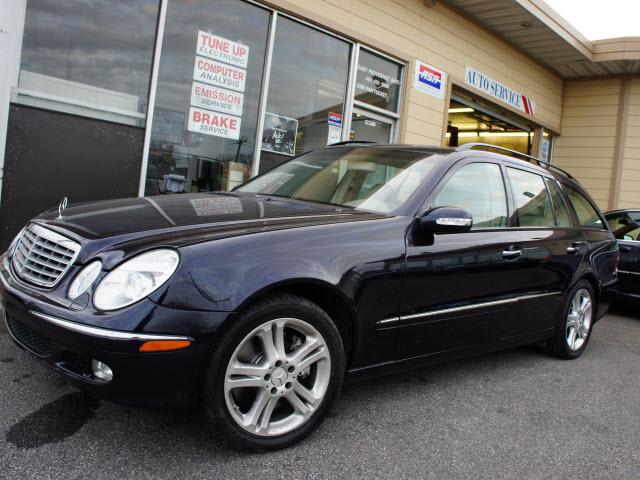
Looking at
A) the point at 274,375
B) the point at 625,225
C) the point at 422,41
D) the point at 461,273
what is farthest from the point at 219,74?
the point at 625,225

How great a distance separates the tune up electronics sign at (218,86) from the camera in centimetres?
611

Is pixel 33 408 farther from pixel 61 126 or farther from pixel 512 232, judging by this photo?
pixel 61 126

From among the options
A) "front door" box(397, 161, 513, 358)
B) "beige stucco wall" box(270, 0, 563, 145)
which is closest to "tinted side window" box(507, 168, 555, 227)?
"front door" box(397, 161, 513, 358)

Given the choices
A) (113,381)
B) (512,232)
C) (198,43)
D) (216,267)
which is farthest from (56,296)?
(198,43)

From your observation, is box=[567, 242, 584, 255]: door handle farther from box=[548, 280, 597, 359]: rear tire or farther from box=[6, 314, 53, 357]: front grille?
box=[6, 314, 53, 357]: front grille

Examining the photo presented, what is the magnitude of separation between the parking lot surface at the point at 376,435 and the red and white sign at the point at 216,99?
11.7 feet

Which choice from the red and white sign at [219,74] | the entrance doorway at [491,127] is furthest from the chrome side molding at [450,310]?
the entrance doorway at [491,127]

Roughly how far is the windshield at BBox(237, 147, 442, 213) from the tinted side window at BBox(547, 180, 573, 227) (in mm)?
1408

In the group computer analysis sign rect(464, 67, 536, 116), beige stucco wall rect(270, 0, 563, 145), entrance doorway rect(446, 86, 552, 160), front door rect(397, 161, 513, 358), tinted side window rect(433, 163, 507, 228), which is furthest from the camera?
entrance doorway rect(446, 86, 552, 160)

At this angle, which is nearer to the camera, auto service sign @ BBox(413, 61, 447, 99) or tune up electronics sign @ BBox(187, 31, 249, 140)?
tune up electronics sign @ BBox(187, 31, 249, 140)

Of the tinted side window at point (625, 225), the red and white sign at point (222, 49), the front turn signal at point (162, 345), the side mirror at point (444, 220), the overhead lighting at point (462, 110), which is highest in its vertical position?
the overhead lighting at point (462, 110)

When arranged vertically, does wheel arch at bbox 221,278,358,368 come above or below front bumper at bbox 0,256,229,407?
above

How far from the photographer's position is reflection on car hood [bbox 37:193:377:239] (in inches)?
90.7

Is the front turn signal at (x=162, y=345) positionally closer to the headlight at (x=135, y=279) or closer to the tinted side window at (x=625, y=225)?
the headlight at (x=135, y=279)
